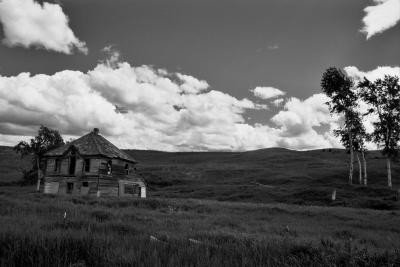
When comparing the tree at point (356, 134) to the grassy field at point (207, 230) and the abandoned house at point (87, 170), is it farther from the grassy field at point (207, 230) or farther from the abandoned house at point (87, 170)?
the abandoned house at point (87, 170)

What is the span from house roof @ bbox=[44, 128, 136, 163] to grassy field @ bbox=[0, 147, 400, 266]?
13709 millimetres

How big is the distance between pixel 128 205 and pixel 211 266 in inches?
859

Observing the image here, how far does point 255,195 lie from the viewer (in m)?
44.1

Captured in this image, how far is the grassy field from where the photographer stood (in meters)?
5.32

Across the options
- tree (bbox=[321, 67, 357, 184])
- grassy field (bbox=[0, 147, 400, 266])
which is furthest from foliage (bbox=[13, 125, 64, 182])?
tree (bbox=[321, 67, 357, 184])

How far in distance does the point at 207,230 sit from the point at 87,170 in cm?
3491

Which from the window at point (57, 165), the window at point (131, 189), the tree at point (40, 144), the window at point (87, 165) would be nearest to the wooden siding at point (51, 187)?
the window at point (57, 165)

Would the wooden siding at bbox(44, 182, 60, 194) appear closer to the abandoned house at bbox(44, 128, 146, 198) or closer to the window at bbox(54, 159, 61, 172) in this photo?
the abandoned house at bbox(44, 128, 146, 198)

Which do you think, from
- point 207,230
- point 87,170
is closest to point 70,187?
point 87,170

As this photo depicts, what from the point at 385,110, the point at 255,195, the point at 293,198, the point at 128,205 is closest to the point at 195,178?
the point at 255,195

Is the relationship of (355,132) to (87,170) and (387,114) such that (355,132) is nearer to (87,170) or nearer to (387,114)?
(387,114)

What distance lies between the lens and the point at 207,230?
12.3 meters

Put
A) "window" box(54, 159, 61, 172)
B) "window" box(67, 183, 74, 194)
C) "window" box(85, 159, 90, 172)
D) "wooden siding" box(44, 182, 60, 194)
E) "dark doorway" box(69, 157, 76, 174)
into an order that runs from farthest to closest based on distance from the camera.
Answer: "window" box(54, 159, 61, 172) < "dark doorway" box(69, 157, 76, 174) < "wooden siding" box(44, 182, 60, 194) < "window" box(67, 183, 74, 194) < "window" box(85, 159, 90, 172)

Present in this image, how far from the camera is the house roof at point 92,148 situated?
4366cm
